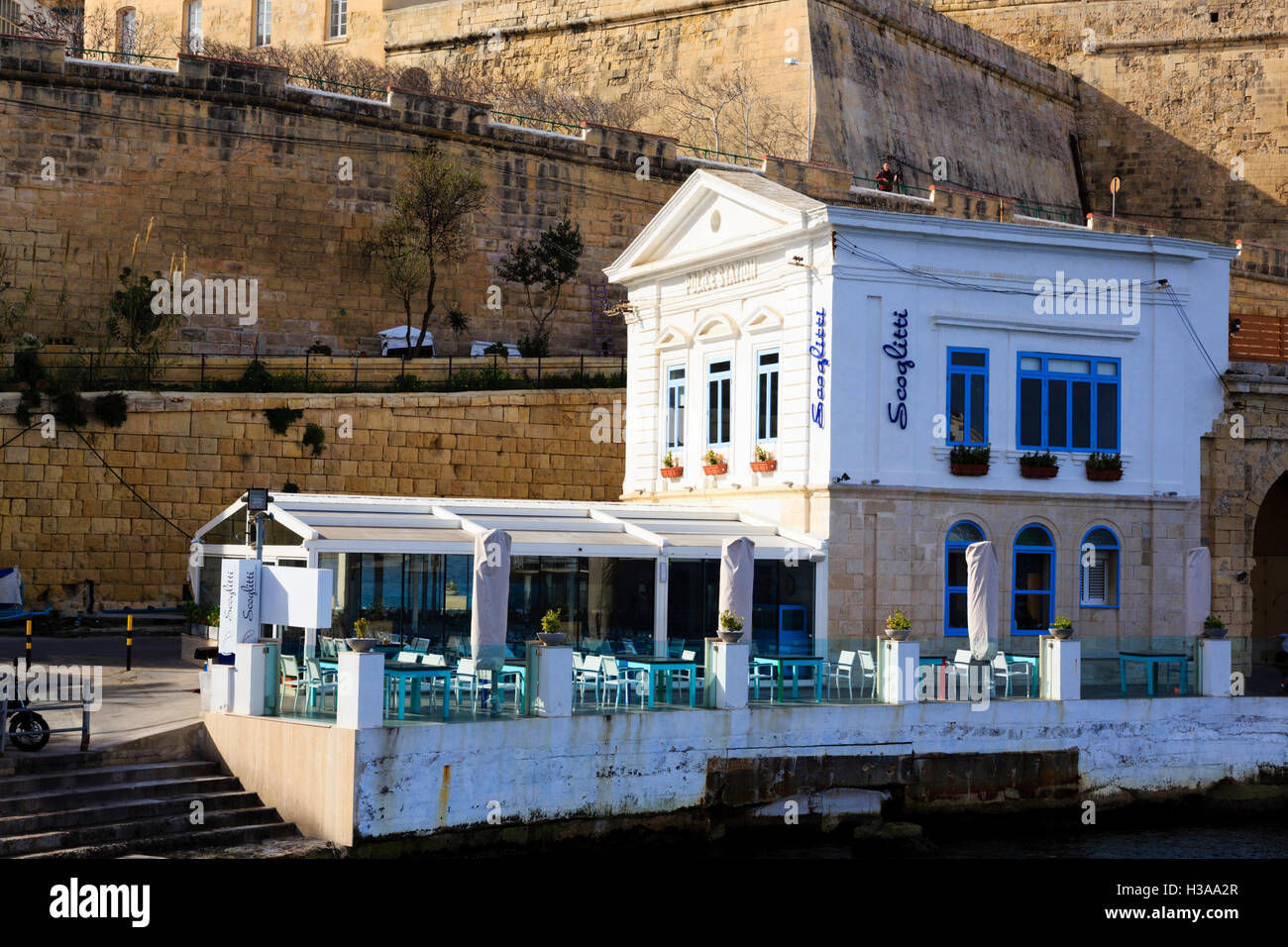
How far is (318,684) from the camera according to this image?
17.1 metres

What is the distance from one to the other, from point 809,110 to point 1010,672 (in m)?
27.6

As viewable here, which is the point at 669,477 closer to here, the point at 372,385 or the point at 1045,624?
the point at 1045,624

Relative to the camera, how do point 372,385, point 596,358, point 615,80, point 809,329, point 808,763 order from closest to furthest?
point 808,763 → point 809,329 → point 372,385 → point 596,358 → point 615,80

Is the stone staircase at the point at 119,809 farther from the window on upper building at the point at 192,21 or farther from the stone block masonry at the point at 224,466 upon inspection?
the window on upper building at the point at 192,21

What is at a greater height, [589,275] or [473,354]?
[589,275]

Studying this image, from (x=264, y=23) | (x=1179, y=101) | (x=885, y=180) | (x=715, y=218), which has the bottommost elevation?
(x=715, y=218)

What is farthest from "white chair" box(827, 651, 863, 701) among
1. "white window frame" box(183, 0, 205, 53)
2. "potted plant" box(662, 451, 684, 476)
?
"white window frame" box(183, 0, 205, 53)

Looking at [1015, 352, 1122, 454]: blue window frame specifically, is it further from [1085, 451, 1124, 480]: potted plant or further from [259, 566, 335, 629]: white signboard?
[259, 566, 335, 629]: white signboard

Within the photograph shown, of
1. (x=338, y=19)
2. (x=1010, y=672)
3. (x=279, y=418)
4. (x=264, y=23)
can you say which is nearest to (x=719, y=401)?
(x=1010, y=672)

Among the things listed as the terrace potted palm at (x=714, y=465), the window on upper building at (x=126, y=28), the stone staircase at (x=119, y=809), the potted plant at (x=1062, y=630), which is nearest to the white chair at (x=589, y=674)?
the stone staircase at (x=119, y=809)

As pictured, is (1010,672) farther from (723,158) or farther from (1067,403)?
(723,158)
